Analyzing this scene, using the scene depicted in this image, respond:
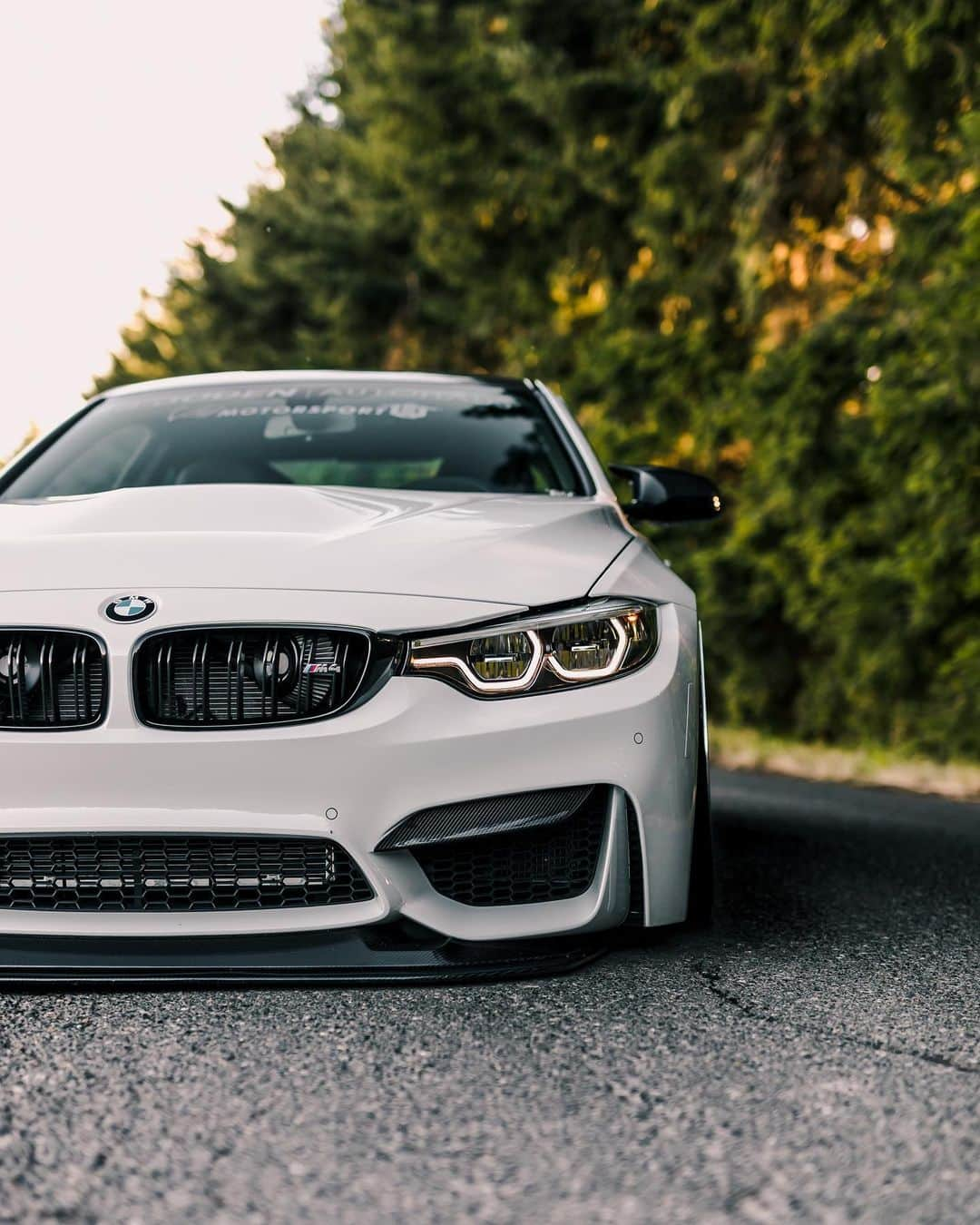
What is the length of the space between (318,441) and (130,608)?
6.07 ft

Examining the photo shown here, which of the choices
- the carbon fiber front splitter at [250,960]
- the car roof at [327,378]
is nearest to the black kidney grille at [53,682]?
the carbon fiber front splitter at [250,960]

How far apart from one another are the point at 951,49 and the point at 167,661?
8.77m

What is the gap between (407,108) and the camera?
17.1m

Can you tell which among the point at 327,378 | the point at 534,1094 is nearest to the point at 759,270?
the point at 327,378

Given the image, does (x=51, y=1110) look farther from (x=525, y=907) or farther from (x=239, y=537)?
(x=239, y=537)

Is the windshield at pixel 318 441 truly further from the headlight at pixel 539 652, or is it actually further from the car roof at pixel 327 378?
the headlight at pixel 539 652

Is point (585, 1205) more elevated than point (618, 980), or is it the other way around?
point (585, 1205)

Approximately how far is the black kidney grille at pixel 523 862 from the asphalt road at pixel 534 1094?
223 millimetres

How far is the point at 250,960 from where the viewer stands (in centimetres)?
302

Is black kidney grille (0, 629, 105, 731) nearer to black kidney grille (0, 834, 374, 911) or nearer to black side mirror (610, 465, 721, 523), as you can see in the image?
black kidney grille (0, 834, 374, 911)

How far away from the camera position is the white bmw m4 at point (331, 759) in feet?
9.80

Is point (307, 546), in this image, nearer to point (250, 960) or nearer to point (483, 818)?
point (483, 818)

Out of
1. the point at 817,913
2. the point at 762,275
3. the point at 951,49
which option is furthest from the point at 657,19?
the point at 817,913

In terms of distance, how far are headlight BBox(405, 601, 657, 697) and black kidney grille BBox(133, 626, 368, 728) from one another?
16cm
